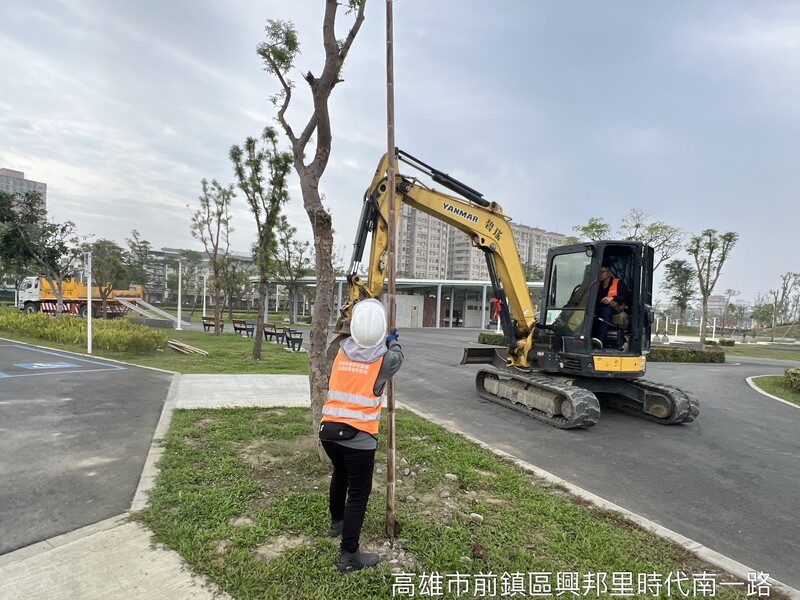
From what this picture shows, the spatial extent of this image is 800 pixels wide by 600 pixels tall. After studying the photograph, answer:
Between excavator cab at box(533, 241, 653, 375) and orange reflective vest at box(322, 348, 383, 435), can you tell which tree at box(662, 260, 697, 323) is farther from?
orange reflective vest at box(322, 348, 383, 435)

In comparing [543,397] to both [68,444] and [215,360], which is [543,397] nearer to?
[68,444]

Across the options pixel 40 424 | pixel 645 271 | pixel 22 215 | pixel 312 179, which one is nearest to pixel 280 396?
pixel 40 424

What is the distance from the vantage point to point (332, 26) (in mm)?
4566

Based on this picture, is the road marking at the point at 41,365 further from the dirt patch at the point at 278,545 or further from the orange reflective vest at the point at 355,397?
the orange reflective vest at the point at 355,397

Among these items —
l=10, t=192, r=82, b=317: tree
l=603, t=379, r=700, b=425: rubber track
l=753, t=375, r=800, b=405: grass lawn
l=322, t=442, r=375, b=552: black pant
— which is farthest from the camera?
l=10, t=192, r=82, b=317: tree

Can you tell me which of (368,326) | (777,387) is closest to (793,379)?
(777,387)

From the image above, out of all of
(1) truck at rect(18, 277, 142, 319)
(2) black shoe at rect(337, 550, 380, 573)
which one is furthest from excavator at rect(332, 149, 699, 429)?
(1) truck at rect(18, 277, 142, 319)

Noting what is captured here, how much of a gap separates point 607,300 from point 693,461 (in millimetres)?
2706

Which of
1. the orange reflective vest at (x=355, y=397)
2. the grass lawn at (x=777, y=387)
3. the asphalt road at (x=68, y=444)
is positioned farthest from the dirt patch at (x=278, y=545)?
the grass lawn at (x=777, y=387)

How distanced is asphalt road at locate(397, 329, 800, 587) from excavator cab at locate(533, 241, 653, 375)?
47.5 inches

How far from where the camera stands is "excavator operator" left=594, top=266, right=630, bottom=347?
Result: 7.28 m

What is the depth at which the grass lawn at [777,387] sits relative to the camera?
10.3 metres

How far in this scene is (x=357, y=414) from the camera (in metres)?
2.79

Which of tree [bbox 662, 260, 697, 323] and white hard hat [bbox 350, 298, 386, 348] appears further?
tree [bbox 662, 260, 697, 323]
